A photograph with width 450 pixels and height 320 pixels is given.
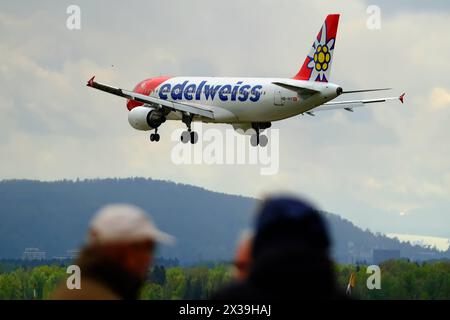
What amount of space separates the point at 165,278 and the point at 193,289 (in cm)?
1649

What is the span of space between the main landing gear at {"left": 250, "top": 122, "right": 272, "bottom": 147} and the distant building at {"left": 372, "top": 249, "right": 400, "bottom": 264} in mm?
22654

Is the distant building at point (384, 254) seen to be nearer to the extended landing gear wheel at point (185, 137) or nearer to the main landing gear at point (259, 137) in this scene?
the main landing gear at point (259, 137)

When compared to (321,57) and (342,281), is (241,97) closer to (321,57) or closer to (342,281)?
(321,57)

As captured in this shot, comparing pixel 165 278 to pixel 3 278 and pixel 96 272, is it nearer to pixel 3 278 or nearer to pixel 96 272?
pixel 3 278

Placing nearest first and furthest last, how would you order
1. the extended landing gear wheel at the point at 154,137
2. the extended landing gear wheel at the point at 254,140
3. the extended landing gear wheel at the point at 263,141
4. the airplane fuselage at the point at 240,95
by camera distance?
the airplane fuselage at the point at 240,95 → the extended landing gear wheel at the point at 154,137 → the extended landing gear wheel at the point at 254,140 → the extended landing gear wheel at the point at 263,141

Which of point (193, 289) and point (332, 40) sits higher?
point (332, 40)

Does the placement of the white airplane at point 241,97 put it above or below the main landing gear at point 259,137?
above

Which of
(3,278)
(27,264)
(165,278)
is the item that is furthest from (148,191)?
(165,278)

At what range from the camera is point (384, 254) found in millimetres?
144125

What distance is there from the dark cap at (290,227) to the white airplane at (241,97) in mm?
94209

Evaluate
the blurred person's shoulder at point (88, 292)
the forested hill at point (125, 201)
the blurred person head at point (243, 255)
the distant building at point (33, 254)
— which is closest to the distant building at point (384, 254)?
the forested hill at point (125, 201)

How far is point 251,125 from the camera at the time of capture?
116688 millimetres

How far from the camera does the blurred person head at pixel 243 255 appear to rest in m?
13.3

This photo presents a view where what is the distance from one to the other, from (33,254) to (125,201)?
76.3 ft
